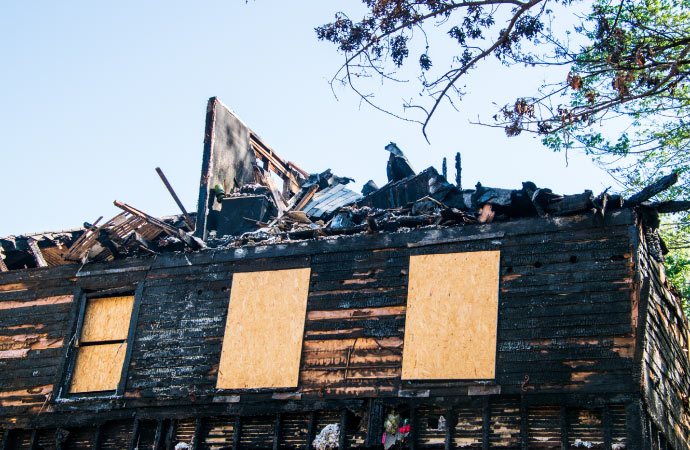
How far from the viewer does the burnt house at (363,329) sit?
13438 millimetres

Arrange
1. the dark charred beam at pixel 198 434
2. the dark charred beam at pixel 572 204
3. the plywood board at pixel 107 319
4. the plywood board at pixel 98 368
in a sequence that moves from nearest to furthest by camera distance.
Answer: the dark charred beam at pixel 572 204 → the dark charred beam at pixel 198 434 → the plywood board at pixel 98 368 → the plywood board at pixel 107 319

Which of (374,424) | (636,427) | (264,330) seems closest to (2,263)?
(264,330)

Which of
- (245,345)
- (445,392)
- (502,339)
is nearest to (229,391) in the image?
(245,345)

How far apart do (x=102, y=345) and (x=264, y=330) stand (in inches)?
143

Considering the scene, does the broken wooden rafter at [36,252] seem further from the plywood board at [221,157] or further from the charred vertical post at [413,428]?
the charred vertical post at [413,428]

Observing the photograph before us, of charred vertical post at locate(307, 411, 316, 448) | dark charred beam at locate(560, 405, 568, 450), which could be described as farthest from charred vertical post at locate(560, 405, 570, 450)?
charred vertical post at locate(307, 411, 316, 448)

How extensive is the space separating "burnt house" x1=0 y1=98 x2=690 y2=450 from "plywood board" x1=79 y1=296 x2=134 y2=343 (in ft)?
0.15

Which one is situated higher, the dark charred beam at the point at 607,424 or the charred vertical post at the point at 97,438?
the dark charred beam at the point at 607,424

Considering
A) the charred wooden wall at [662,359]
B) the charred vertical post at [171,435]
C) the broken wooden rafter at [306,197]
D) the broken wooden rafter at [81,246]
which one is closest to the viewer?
the charred wooden wall at [662,359]

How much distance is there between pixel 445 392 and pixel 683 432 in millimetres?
5355

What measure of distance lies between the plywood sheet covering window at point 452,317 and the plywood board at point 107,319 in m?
6.02

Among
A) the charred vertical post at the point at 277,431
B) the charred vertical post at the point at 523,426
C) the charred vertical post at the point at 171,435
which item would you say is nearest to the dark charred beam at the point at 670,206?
the charred vertical post at the point at 523,426

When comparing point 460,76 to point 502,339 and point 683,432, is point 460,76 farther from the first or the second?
point 683,432

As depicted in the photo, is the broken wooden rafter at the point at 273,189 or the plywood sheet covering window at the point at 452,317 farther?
the broken wooden rafter at the point at 273,189
